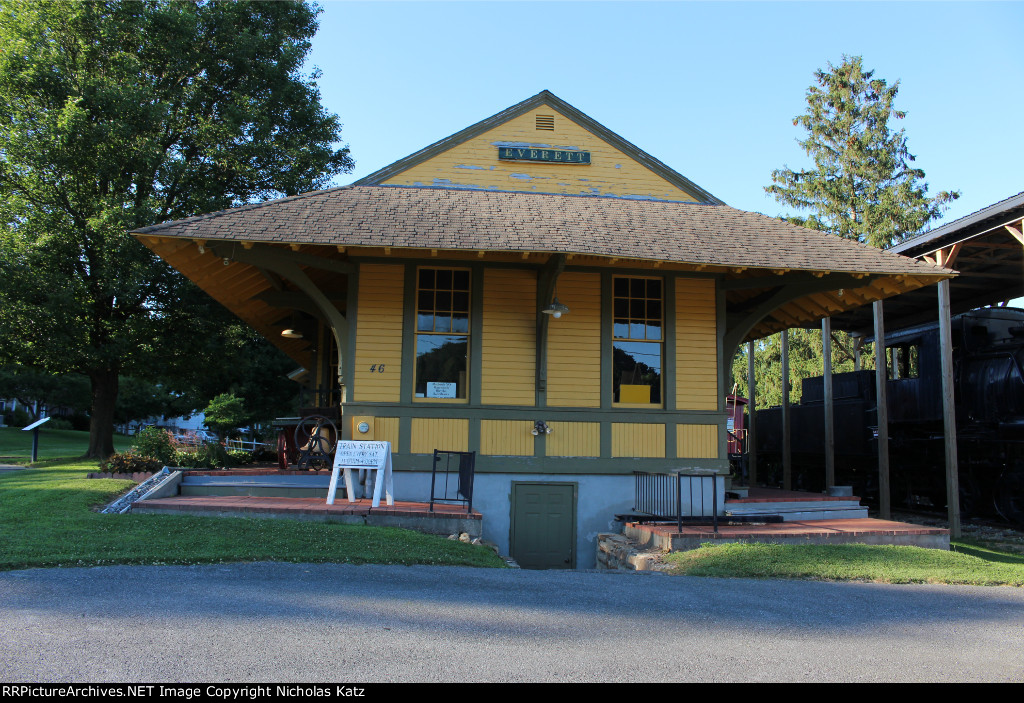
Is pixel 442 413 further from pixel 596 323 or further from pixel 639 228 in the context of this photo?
pixel 639 228

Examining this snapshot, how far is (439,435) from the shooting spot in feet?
34.9

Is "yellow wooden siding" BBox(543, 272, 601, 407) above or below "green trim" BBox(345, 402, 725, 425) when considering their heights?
above

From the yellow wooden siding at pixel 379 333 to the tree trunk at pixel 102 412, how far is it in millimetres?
10608

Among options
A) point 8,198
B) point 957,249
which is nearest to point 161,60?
point 8,198

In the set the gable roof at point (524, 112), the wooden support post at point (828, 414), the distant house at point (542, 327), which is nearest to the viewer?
the distant house at point (542, 327)

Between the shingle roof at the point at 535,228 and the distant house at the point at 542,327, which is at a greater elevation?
the shingle roof at the point at 535,228

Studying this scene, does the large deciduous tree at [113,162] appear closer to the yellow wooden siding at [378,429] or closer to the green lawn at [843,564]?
the yellow wooden siding at [378,429]

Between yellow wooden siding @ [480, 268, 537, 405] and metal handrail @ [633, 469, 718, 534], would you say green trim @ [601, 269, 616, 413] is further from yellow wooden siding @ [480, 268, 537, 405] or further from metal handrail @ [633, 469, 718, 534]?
metal handrail @ [633, 469, 718, 534]

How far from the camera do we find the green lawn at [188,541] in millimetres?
6500

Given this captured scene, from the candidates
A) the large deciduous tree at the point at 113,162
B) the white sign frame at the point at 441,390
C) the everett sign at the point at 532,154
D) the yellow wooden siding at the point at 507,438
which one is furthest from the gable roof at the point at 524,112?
the large deciduous tree at the point at 113,162

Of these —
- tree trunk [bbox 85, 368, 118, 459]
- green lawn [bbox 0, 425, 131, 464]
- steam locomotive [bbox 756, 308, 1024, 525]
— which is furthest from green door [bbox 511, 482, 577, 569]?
green lawn [bbox 0, 425, 131, 464]

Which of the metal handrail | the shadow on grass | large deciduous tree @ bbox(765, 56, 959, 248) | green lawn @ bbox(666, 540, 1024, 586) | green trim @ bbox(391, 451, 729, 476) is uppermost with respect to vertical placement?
large deciduous tree @ bbox(765, 56, 959, 248)

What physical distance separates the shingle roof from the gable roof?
38 centimetres

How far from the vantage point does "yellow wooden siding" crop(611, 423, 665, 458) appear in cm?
1092
